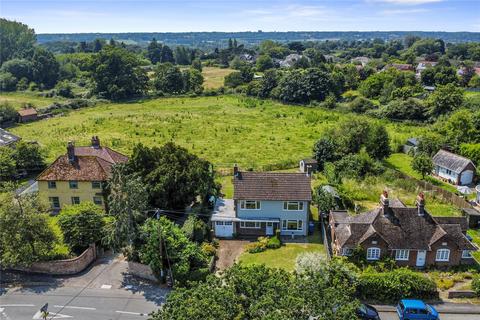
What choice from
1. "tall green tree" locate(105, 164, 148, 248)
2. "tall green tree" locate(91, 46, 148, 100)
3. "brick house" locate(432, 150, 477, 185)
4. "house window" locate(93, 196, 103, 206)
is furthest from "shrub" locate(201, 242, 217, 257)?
"tall green tree" locate(91, 46, 148, 100)

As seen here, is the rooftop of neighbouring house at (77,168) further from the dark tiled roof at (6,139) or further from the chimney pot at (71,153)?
the dark tiled roof at (6,139)

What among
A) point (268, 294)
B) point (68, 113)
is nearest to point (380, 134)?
point (268, 294)

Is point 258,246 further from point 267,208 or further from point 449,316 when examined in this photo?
point 449,316

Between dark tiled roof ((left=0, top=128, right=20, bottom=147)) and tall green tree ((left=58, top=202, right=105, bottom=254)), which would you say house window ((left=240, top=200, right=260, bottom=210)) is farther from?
dark tiled roof ((left=0, top=128, right=20, bottom=147))

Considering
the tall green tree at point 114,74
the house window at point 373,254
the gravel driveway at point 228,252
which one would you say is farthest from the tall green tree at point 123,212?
the tall green tree at point 114,74

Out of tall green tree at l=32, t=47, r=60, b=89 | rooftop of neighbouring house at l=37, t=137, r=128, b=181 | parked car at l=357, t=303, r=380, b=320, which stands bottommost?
parked car at l=357, t=303, r=380, b=320

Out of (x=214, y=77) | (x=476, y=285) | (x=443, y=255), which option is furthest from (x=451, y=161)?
(x=214, y=77)
